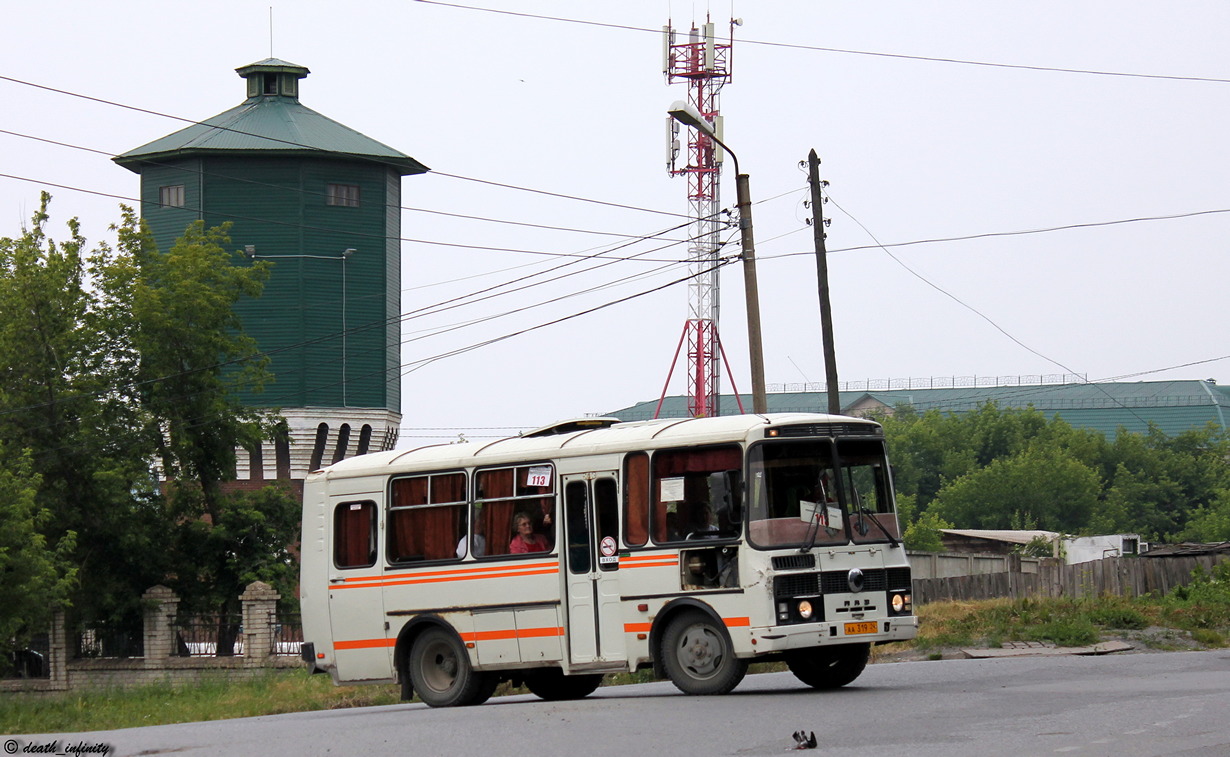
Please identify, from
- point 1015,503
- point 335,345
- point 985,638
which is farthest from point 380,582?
point 1015,503

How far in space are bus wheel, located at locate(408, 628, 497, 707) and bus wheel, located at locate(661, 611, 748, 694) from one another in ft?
8.50

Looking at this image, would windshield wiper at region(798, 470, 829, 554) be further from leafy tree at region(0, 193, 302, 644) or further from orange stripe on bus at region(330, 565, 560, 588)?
leafy tree at region(0, 193, 302, 644)

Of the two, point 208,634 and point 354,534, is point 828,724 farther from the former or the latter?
point 208,634

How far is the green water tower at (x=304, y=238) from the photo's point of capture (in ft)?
183

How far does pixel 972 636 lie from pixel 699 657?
8.67 m

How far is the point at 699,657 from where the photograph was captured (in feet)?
54.5

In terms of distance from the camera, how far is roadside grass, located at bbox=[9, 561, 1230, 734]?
2353cm

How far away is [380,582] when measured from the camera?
19156 millimetres

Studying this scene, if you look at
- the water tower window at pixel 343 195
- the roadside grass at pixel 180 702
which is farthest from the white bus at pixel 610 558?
the water tower window at pixel 343 195

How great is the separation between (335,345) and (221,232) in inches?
298

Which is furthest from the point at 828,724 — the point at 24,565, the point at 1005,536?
the point at 1005,536

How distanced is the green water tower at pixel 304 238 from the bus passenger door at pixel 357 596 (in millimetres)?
36867

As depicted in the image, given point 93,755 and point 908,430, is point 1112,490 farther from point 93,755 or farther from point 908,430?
point 93,755

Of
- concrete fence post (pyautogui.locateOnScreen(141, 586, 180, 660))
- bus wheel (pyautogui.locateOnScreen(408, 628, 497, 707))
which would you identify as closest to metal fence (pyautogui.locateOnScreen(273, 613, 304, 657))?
concrete fence post (pyautogui.locateOnScreen(141, 586, 180, 660))
